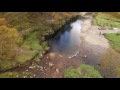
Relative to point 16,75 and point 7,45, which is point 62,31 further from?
point 16,75

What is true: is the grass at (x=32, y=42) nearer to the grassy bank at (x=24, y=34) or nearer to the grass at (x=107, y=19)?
the grassy bank at (x=24, y=34)

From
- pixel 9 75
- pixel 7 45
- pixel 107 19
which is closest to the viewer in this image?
pixel 9 75

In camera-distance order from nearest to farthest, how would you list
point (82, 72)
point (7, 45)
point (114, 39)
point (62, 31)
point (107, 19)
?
point (82, 72) < point (7, 45) < point (114, 39) < point (62, 31) < point (107, 19)

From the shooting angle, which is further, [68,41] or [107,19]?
[107,19]

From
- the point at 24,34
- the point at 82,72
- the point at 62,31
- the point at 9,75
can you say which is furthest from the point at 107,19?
the point at 9,75

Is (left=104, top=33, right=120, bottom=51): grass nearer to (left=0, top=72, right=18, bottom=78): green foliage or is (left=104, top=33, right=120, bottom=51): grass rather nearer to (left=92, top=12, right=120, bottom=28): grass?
(left=92, top=12, right=120, bottom=28): grass
